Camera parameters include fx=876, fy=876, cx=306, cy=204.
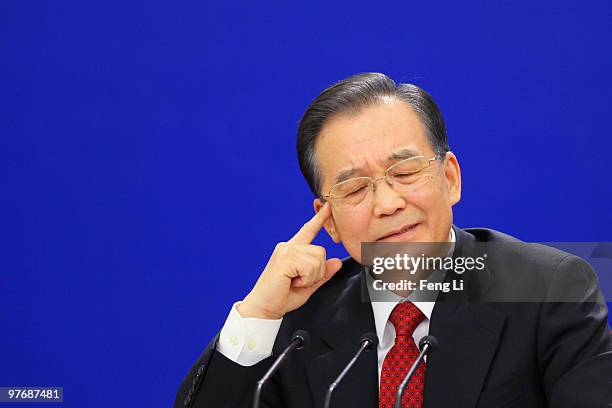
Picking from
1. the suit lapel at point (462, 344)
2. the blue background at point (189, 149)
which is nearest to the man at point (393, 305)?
the suit lapel at point (462, 344)

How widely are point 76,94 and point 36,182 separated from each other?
0.34 metres

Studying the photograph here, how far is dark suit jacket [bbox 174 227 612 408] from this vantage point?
5.45 ft

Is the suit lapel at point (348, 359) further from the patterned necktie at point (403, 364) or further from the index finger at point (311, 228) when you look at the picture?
the index finger at point (311, 228)

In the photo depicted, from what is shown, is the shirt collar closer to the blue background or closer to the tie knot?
the tie knot

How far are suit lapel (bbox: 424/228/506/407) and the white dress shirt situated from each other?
40mm

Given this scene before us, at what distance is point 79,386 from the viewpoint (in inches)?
121

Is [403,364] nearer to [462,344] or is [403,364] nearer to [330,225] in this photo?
[462,344]

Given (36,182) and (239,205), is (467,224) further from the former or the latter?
(36,182)

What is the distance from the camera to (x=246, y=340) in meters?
1.85

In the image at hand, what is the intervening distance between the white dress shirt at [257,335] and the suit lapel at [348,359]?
35mm

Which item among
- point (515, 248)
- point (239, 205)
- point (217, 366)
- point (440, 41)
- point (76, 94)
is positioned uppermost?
point (76, 94)

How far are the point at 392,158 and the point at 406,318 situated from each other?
34 cm

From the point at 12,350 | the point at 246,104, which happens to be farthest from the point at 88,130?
the point at 12,350

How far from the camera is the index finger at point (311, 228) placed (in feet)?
6.30
